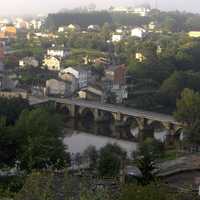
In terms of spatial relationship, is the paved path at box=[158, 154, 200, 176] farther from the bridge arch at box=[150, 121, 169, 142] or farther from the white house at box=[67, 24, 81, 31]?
the white house at box=[67, 24, 81, 31]

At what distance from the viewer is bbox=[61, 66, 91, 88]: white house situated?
74.0 ft

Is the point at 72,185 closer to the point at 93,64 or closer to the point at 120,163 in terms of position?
the point at 120,163

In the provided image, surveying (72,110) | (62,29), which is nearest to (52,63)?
(72,110)

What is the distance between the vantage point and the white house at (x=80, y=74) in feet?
74.0

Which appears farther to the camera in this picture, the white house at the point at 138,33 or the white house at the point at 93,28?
the white house at the point at 93,28

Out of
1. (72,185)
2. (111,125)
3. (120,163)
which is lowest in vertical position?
(111,125)

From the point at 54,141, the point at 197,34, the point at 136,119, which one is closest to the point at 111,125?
the point at 136,119

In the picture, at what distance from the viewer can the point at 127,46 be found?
107 feet

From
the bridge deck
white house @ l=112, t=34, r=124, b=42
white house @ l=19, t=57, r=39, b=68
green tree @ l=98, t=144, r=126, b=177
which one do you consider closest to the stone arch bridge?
the bridge deck

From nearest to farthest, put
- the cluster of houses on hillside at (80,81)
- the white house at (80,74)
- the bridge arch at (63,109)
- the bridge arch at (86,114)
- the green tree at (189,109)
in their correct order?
the green tree at (189,109) < the bridge arch at (86,114) < the bridge arch at (63,109) < the cluster of houses on hillside at (80,81) < the white house at (80,74)

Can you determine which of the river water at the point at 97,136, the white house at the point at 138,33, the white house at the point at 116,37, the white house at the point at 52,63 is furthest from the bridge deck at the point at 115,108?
the white house at the point at 138,33

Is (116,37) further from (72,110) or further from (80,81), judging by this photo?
(72,110)

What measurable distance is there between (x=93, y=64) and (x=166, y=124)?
31.1 feet

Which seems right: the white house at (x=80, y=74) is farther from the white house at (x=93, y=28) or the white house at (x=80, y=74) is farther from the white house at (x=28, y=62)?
the white house at (x=93, y=28)
